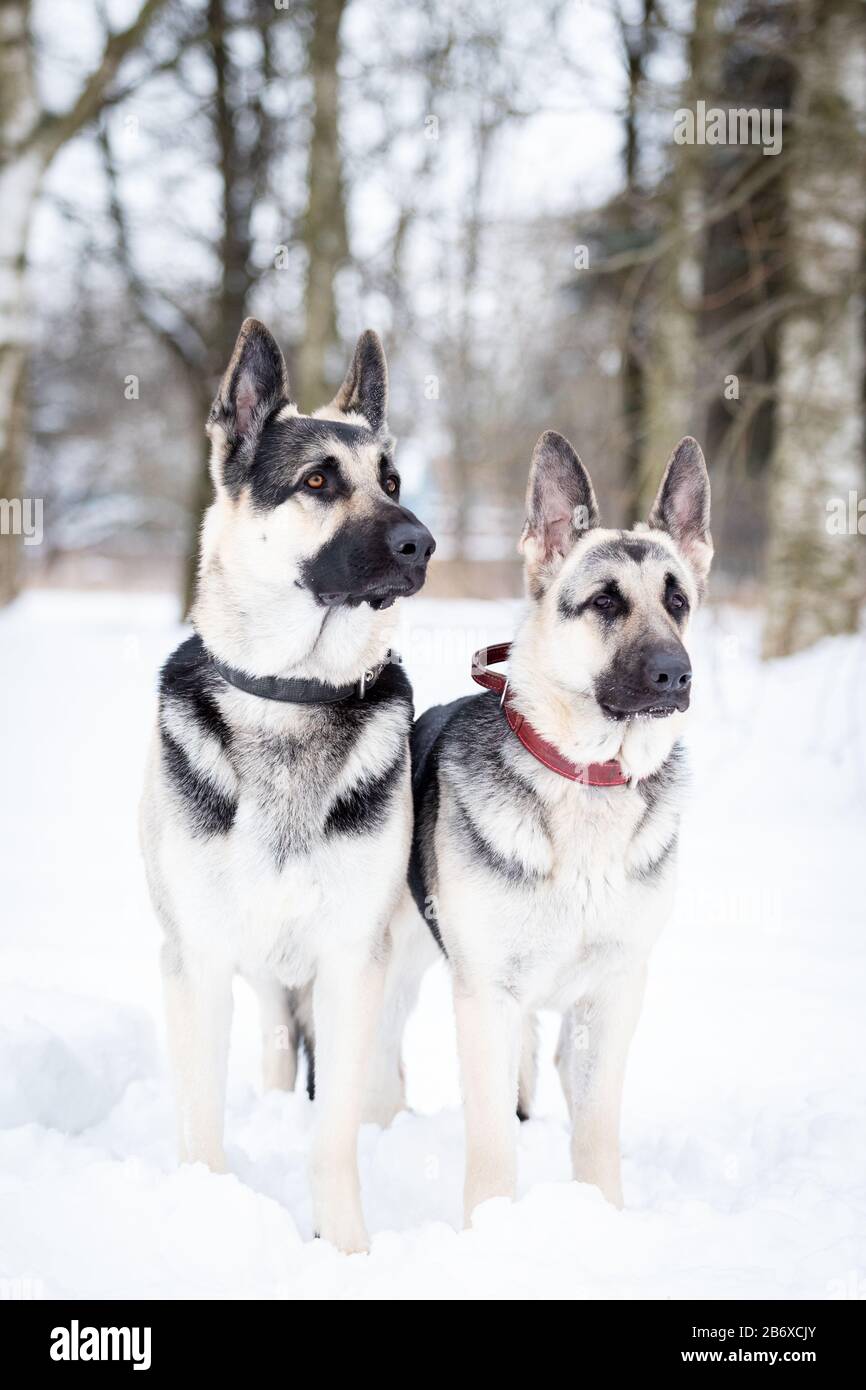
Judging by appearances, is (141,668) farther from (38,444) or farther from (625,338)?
(38,444)

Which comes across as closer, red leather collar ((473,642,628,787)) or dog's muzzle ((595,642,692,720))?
dog's muzzle ((595,642,692,720))

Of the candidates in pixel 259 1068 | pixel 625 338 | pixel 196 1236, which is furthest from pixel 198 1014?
pixel 625 338

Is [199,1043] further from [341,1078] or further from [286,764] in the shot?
[286,764]

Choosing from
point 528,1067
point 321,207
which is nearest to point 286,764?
point 528,1067

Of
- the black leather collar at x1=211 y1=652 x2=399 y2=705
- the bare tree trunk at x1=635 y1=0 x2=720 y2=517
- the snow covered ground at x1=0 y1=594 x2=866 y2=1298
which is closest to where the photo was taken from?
the snow covered ground at x1=0 y1=594 x2=866 y2=1298

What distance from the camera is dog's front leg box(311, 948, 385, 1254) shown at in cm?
298

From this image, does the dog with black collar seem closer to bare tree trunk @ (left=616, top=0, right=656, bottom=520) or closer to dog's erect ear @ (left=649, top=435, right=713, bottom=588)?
dog's erect ear @ (left=649, top=435, right=713, bottom=588)

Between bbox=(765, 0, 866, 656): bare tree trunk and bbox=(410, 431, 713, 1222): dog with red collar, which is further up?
bbox=(765, 0, 866, 656): bare tree trunk

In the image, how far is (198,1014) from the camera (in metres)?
3.01

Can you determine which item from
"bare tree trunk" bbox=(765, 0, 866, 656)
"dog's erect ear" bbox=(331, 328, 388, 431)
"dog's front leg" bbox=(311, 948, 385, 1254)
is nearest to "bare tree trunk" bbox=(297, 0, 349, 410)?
"bare tree trunk" bbox=(765, 0, 866, 656)

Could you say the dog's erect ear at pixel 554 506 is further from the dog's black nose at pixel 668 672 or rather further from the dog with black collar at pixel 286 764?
the dog's black nose at pixel 668 672

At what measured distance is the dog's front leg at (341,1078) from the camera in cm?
298

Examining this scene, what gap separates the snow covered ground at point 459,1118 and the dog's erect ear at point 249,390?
6.58 feet

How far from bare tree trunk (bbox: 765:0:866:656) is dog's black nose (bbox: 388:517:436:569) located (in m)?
4.68
